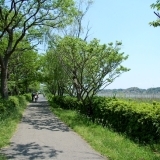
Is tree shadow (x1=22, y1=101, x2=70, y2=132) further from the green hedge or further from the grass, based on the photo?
the grass

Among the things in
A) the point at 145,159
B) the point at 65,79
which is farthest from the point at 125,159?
the point at 65,79

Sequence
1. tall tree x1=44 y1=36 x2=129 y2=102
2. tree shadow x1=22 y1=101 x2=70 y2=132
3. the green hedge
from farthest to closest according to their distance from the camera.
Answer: tall tree x1=44 y1=36 x2=129 y2=102 < tree shadow x1=22 y1=101 x2=70 y2=132 < the green hedge

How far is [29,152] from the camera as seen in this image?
28.1ft

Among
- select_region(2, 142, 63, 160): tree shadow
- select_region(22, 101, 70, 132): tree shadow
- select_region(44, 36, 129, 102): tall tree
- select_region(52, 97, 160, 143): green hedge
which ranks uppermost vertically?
select_region(44, 36, 129, 102): tall tree

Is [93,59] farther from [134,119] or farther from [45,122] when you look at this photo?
[134,119]

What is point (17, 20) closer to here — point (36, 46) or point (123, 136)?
point (36, 46)

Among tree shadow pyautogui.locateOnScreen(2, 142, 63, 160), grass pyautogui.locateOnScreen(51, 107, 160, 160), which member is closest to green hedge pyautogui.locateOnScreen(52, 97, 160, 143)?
grass pyautogui.locateOnScreen(51, 107, 160, 160)

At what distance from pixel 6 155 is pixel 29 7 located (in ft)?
51.8

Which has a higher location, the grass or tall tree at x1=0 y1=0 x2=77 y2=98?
tall tree at x1=0 y1=0 x2=77 y2=98

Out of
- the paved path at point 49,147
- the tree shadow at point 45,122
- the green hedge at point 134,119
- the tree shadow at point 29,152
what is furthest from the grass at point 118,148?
the tree shadow at point 45,122

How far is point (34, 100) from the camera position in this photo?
54406 mm

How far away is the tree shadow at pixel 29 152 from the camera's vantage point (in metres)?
8.05

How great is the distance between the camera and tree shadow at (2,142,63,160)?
26.4ft

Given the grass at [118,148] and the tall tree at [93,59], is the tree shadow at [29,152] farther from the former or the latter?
the tall tree at [93,59]
